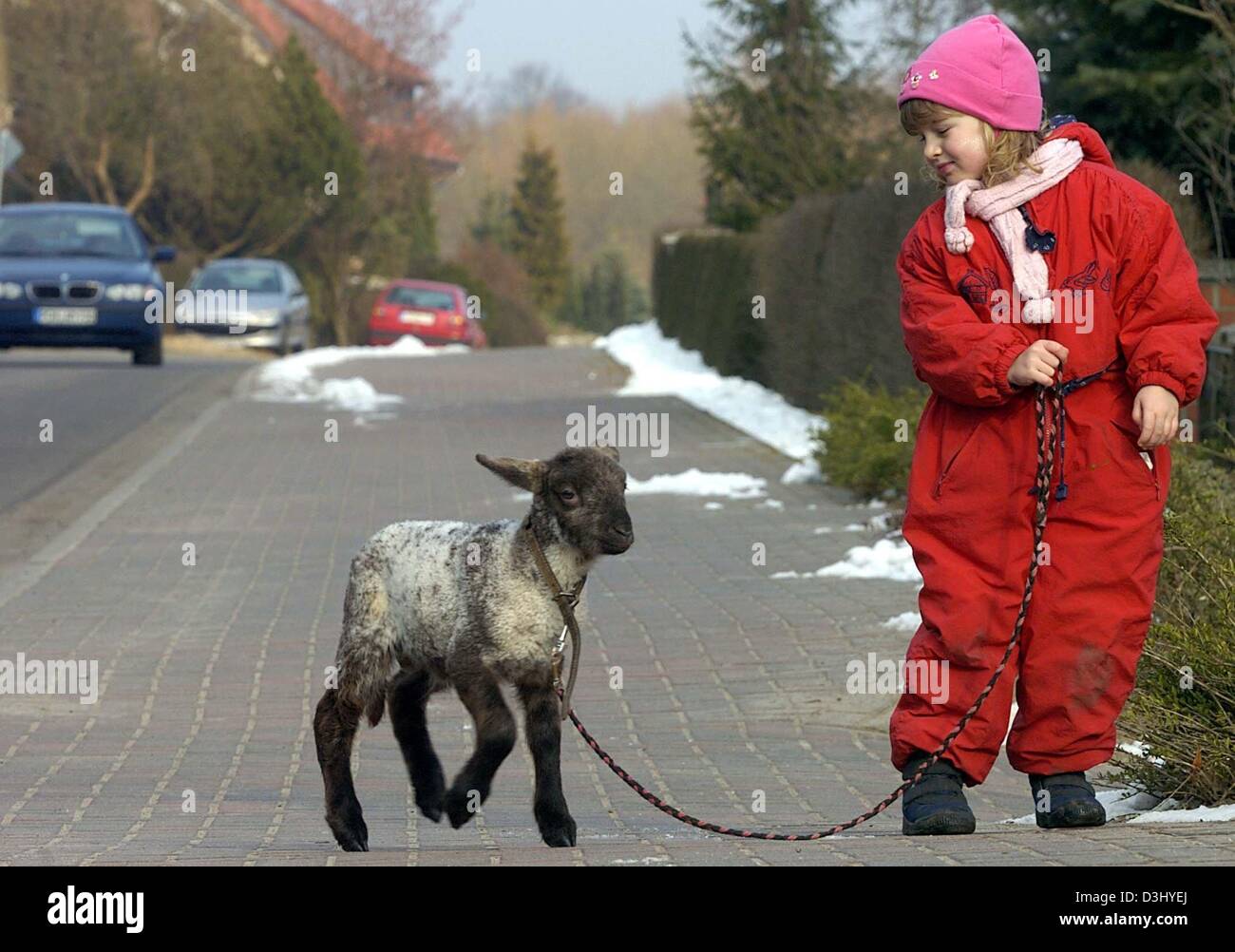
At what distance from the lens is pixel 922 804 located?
5.21 m

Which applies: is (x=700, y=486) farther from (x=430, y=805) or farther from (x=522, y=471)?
(x=522, y=471)

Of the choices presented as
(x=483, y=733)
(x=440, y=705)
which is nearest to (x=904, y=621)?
(x=440, y=705)

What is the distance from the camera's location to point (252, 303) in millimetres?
34594

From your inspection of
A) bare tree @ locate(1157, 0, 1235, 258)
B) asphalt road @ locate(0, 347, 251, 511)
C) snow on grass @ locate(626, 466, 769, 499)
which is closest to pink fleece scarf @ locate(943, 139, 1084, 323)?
bare tree @ locate(1157, 0, 1235, 258)

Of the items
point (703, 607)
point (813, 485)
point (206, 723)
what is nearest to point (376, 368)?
point (813, 485)

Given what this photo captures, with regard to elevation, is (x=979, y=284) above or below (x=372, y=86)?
below

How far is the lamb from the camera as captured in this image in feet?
17.9

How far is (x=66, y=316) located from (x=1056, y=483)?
20.9 metres

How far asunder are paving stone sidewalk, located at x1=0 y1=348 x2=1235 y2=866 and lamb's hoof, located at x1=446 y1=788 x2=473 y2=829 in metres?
0.10

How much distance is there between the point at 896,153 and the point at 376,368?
717 cm

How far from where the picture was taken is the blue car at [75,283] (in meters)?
24.5

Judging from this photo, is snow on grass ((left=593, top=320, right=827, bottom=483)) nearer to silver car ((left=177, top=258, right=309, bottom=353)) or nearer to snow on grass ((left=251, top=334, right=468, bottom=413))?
snow on grass ((left=251, top=334, right=468, bottom=413))
